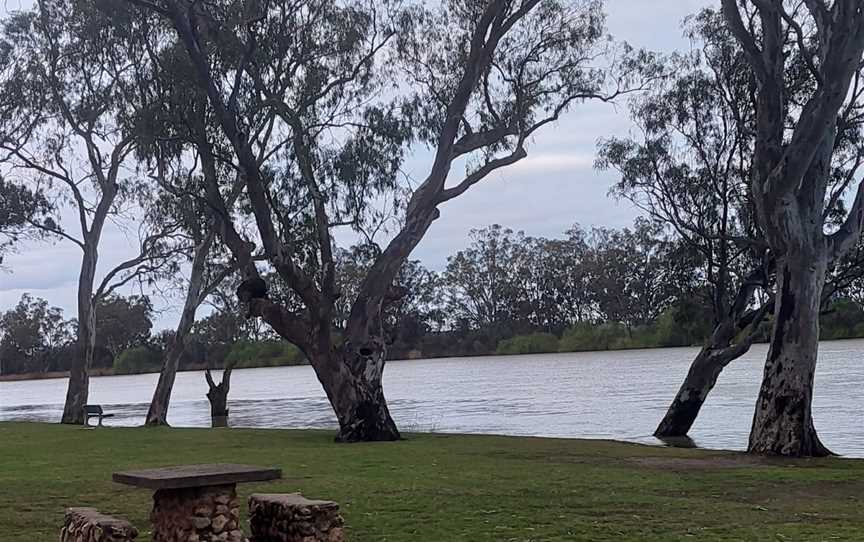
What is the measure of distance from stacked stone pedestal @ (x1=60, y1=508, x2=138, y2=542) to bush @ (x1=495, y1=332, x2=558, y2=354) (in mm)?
59847

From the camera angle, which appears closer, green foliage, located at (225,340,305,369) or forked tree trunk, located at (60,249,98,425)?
forked tree trunk, located at (60,249,98,425)

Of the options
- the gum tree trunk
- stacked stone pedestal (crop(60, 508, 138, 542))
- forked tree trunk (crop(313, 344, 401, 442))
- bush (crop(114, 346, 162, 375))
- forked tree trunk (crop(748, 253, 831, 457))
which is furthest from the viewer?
bush (crop(114, 346, 162, 375))

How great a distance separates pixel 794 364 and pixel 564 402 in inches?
689

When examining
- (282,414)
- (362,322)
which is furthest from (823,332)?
(362,322)

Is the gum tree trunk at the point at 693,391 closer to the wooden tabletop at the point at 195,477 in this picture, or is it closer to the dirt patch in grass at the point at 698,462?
the dirt patch in grass at the point at 698,462

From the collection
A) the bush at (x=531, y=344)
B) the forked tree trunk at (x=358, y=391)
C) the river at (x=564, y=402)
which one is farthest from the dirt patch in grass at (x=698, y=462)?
the bush at (x=531, y=344)

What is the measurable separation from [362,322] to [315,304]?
690mm

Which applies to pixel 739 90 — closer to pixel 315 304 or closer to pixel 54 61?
pixel 315 304

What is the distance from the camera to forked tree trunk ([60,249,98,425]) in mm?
22547

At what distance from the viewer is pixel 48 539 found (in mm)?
7012

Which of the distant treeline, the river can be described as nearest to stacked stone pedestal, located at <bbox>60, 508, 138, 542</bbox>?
the river

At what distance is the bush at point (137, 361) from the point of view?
63375 mm

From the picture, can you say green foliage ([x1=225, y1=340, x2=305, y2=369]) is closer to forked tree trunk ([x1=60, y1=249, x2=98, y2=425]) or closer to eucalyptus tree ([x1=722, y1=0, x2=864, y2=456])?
forked tree trunk ([x1=60, y1=249, x2=98, y2=425])

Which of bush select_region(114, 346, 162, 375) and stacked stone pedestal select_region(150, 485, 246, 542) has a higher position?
bush select_region(114, 346, 162, 375)
